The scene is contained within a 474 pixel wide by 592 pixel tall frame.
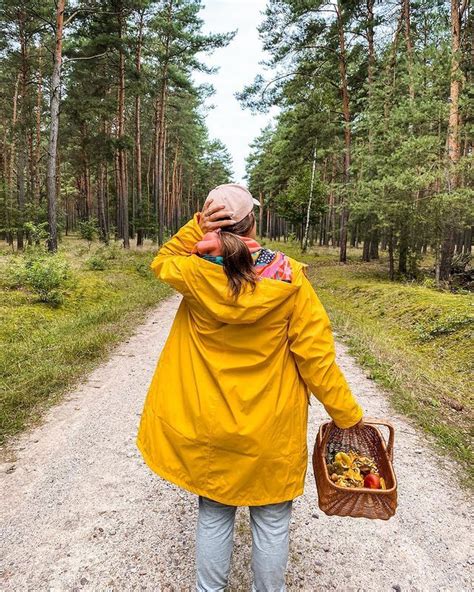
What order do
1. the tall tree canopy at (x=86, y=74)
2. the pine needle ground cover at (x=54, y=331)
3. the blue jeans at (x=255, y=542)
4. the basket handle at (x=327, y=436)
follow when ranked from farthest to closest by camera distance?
the tall tree canopy at (x=86, y=74)
the pine needle ground cover at (x=54, y=331)
the basket handle at (x=327, y=436)
the blue jeans at (x=255, y=542)

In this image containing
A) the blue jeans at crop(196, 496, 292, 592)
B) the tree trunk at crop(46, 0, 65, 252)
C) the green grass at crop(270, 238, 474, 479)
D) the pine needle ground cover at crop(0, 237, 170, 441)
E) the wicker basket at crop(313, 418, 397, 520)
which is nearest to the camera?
the blue jeans at crop(196, 496, 292, 592)

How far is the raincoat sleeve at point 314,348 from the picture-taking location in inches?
67.6

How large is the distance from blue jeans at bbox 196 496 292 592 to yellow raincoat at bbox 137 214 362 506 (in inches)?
5.0

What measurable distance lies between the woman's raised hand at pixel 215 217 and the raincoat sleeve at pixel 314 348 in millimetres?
439

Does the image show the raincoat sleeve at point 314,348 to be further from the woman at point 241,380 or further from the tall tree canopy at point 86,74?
the tall tree canopy at point 86,74

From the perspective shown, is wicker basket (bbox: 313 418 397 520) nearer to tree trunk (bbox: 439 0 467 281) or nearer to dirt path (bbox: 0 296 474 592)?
dirt path (bbox: 0 296 474 592)

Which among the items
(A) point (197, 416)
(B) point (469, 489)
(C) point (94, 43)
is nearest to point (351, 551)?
(B) point (469, 489)

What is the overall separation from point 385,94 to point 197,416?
47.1ft

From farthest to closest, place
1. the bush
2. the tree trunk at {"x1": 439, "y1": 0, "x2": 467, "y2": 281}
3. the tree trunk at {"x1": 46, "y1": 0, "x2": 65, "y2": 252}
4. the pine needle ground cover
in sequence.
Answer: the tree trunk at {"x1": 46, "y1": 0, "x2": 65, "y2": 252} → the tree trunk at {"x1": 439, "y1": 0, "x2": 467, "y2": 281} → the bush → the pine needle ground cover

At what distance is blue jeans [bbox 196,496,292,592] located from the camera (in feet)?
5.97

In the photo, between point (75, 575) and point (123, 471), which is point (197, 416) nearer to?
point (75, 575)

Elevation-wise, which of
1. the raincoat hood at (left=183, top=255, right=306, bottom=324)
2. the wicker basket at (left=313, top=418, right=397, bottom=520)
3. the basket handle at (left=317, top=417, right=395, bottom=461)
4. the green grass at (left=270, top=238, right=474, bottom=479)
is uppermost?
the raincoat hood at (left=183, top=255, right=306, bottom=324)

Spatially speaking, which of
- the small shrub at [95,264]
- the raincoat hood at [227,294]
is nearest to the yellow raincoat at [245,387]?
the raincoat hood at [227,294]

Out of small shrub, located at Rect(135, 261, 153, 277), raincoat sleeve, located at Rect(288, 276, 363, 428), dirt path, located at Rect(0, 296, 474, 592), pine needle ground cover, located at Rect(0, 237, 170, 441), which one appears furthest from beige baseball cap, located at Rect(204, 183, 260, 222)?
small shrub, located at Rect(135, 261, 153, 277)
